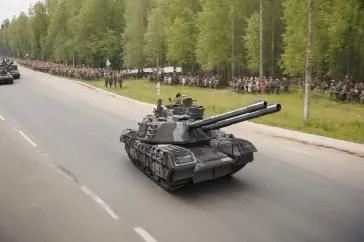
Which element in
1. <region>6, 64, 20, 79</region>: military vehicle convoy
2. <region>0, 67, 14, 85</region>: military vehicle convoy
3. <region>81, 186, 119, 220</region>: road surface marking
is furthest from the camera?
<region>6, 64, 20, 79</region>: military vehicle convoy

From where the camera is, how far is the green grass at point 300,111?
1852 centimetres

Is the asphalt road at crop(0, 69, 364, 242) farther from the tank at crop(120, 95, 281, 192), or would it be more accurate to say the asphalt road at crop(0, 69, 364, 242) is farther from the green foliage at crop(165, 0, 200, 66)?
the green foliage at crop(165, 0, 200, 66)

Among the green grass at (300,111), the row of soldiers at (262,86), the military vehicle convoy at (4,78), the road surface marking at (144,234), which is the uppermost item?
the military vehicle convoy at (4,78)

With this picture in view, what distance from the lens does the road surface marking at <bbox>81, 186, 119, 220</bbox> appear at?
9.69m

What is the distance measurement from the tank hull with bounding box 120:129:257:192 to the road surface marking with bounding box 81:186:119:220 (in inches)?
61.0

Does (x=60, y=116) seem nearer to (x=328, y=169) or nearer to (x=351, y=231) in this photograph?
(x=328, y=169)

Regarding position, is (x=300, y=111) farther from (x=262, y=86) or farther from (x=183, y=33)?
(x=183, y=33)

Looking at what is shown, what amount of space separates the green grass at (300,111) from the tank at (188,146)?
274 inches

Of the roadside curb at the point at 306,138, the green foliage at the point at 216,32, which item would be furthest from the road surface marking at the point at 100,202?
the green foliage at the point at 216,32

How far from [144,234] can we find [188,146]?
3655 mm

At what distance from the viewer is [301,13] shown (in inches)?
1272

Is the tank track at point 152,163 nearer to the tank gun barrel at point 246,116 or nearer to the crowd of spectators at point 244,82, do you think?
the tank gun barrel at point 246,116

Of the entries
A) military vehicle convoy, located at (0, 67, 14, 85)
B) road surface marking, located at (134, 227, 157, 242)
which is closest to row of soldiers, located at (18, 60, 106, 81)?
military vehicle convoy, located at (0, 67, 14, 85)

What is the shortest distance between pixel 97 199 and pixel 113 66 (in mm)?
56052
